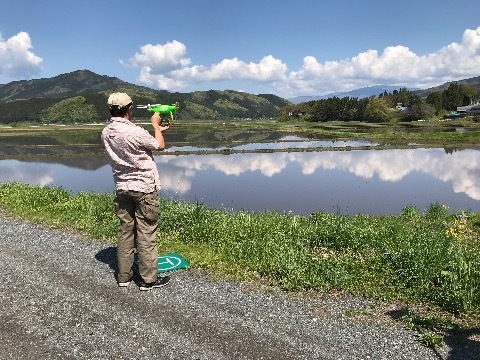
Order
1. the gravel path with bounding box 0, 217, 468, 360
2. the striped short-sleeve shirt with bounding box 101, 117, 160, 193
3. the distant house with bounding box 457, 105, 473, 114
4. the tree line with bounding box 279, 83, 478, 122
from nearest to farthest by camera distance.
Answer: the gravel path with bounding box 0, 217, 468, 360 < the striped short-sleeve shirt with bounding box 101, 117, 160, 193 < the tree line with bounding box 279, 83, 478, 122 < the distant house with bounding box 457, 105, 473, 114

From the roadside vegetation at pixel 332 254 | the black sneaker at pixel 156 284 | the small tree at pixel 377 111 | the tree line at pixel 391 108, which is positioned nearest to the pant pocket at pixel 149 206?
the black sneaker at pixel 156 284

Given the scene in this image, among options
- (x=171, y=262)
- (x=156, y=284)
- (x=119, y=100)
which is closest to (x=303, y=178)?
(x=171, y=262)

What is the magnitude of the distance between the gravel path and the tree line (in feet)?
448

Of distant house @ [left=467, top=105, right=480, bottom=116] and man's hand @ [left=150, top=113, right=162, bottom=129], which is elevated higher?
distant house @ [left=467, top=105, right=480, bottom=116]

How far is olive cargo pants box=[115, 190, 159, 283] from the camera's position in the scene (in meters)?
7.38

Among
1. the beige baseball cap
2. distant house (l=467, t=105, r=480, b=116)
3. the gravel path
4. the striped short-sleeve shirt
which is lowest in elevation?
the gravel path

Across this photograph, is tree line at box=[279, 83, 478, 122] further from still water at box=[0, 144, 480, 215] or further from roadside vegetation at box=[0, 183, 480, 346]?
roadside vegetation at box=[0, 183, 480, 346]

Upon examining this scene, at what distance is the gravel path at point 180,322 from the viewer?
5438 mm

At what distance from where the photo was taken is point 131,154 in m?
7.23

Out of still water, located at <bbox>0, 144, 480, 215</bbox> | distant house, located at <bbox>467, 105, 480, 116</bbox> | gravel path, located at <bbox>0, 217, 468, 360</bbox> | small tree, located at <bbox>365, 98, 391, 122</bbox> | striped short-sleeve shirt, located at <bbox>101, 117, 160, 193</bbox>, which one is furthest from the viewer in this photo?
small tree, located at <bbox>365, 98, 391, 122</bbox>

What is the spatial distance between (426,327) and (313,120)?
543ft

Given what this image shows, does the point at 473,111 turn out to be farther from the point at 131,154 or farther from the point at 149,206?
the point at 131,154

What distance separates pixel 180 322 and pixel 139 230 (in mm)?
2093

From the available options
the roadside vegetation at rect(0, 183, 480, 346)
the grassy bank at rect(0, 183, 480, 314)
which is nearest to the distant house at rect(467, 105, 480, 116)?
the grassy bank at rect(0, 183, 480, 314)
